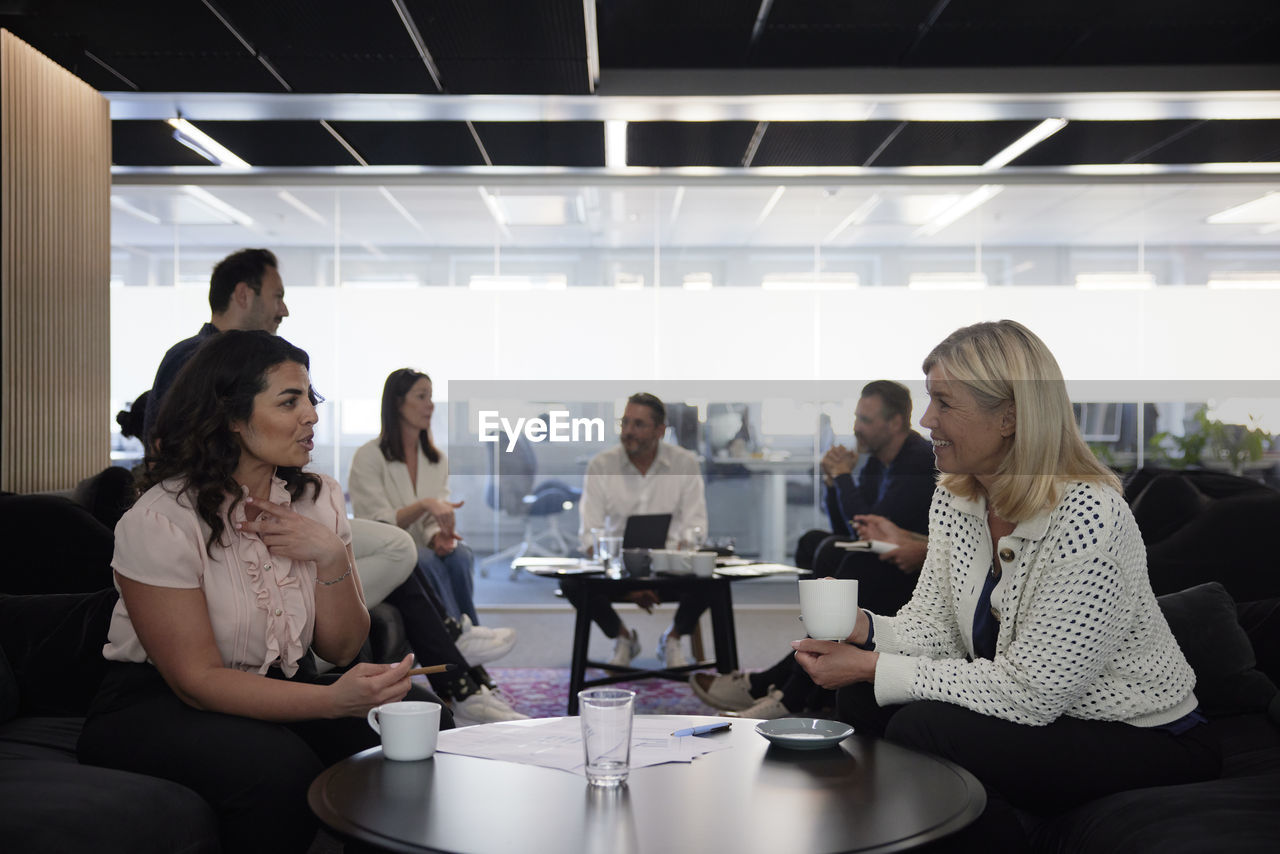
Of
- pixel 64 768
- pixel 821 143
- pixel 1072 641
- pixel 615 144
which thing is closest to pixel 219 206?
pixel 615 144

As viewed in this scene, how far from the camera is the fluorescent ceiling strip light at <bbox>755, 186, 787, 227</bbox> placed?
674cm

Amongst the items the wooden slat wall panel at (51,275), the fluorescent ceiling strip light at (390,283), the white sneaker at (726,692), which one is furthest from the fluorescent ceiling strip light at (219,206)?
the white sneaker at (726,692)

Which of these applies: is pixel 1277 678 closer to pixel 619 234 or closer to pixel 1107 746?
pixel 1107 746

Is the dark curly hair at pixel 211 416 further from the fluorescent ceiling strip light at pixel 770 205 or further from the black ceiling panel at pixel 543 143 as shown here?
the fluorescent ceiling strip light at pixel 770 205

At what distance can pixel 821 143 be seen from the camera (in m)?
5.95

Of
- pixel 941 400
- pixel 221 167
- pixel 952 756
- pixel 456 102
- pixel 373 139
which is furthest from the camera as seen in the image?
pixel 221 167

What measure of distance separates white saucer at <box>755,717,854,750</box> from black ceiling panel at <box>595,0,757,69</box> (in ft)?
11.4

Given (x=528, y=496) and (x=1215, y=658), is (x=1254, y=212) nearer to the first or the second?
(x=528, y=496)

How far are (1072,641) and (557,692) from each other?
127 inches

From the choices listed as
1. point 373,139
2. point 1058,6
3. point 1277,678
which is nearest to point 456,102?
point 373,139

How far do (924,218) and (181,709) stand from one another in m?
5.92

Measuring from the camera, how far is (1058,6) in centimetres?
445

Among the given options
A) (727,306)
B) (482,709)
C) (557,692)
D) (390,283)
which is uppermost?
(390,283)

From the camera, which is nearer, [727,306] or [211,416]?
[211,416]
